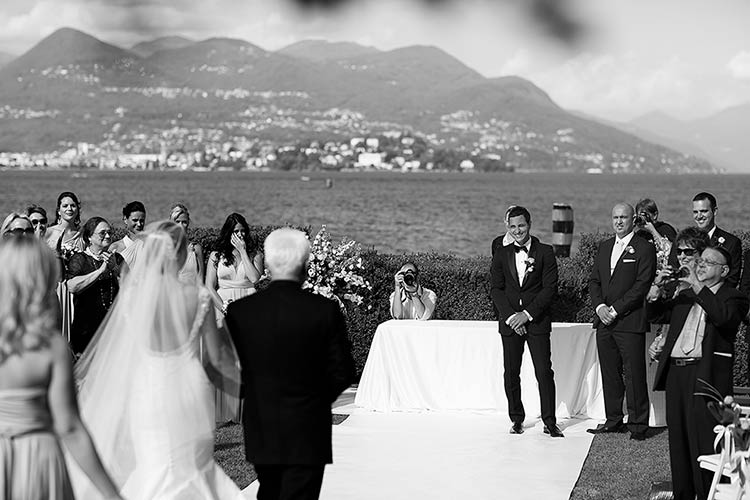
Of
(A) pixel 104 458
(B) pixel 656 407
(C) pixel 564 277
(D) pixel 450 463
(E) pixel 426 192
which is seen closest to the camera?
(A) pixel 104 458

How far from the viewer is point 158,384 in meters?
6.35

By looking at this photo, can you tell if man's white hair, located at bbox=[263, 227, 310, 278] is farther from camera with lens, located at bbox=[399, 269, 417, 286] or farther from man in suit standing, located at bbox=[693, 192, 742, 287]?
camera with lens, located at bbox=[399, 269, 417, 286]

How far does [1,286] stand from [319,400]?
1.74 m

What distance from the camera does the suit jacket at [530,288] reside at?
10.4 meters

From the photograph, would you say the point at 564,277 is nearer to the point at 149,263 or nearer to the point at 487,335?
the point at 487,335

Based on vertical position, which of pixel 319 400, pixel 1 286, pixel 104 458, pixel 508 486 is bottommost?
pixel 508 486

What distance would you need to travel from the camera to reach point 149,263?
6.26m

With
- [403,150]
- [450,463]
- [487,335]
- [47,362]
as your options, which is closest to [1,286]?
[47,362]

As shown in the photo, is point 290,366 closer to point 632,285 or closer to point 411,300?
point 632,285

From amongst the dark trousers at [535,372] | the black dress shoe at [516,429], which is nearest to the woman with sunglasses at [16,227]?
the dark trousers at [535,372]

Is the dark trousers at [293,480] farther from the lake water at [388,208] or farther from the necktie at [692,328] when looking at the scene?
the lake water at [388,208]

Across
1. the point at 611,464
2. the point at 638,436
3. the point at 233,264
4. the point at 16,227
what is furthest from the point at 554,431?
the point at 16,227

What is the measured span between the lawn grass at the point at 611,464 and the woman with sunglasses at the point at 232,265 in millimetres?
1033

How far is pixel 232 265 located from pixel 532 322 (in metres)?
2.88
